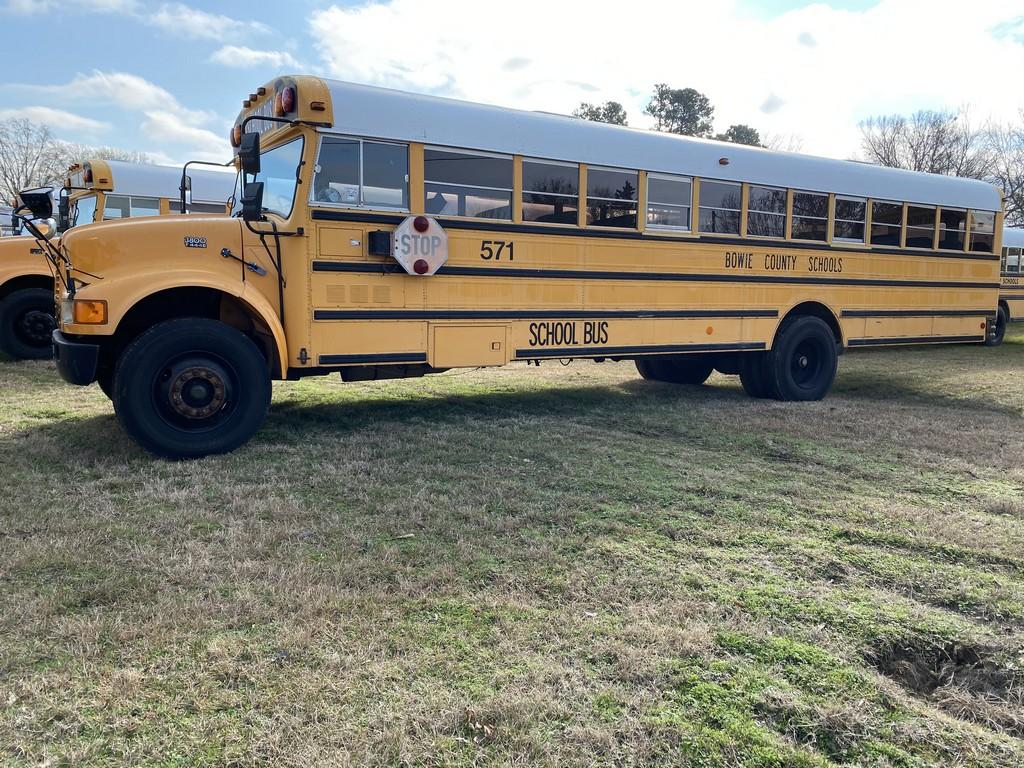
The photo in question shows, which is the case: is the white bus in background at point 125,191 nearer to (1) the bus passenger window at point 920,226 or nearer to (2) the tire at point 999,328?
(1) the bus passenger window at point 920,226

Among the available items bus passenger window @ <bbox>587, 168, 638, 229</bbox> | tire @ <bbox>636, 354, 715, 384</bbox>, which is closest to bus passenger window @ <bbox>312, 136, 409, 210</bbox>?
bus passenger window @ <bbox>587, 168, 638, 229</bbox>

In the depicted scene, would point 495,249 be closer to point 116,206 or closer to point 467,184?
point 467,184

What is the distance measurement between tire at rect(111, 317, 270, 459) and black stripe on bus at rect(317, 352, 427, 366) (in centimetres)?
41

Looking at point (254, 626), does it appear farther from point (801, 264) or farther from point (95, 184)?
point (95, 184)

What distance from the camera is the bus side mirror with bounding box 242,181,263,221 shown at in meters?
4.83

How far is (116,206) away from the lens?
9.06 m

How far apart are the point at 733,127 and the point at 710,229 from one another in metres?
35.5

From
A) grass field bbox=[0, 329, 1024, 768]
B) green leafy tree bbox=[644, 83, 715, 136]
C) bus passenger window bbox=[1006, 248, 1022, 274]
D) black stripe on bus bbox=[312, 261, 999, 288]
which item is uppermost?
green leafy tree bbox=[644, 83, 715, 136]

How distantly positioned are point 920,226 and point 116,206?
29.8ft

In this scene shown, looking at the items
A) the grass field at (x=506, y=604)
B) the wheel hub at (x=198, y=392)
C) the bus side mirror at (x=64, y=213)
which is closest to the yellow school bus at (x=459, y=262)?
the wheel hub at (x=198, y=392)

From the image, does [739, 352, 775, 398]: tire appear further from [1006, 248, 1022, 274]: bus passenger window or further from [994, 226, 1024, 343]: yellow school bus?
[1006, 248, 1022, 274]: bus passenger window

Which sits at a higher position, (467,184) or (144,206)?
(144,206)

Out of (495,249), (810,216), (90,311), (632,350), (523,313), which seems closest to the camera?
(90,311)

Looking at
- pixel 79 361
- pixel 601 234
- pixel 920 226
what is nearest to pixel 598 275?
pixel 601 234
